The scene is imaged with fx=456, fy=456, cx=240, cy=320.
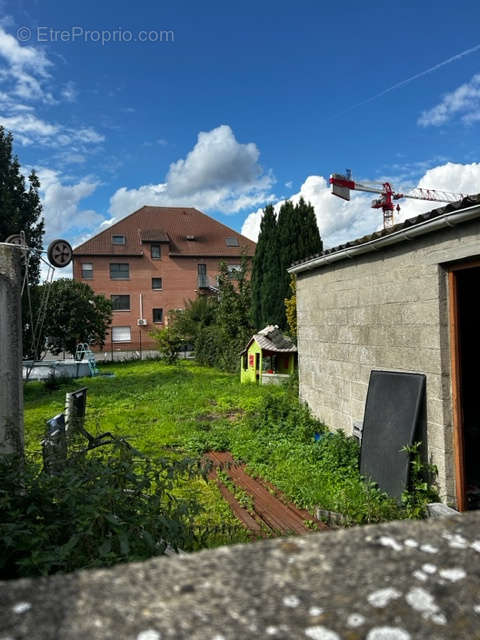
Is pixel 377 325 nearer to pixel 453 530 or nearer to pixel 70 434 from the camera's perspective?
pixel 70 434

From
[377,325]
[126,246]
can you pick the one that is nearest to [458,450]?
[377,325]

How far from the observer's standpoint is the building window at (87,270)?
1459 inches

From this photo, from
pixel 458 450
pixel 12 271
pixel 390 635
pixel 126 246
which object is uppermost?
pixel 126 246

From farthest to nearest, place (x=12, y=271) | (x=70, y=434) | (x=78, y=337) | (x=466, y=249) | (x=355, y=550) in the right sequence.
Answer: (x=78, y=337)
(x=466, y=249)
(x=12, y=271)
(x=70, y=434)
(x=355, y=550)

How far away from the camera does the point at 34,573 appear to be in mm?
1987

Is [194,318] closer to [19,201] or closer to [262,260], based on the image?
[262,260]

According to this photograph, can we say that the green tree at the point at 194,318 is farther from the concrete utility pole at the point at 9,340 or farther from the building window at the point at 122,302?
the concrete utility pole at the point at 9,340

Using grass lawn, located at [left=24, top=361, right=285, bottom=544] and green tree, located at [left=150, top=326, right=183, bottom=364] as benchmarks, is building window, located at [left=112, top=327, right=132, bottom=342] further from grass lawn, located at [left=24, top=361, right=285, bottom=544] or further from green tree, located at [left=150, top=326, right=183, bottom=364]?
grass lawn, located at [left=24, top=361, right=285, bottom=544]

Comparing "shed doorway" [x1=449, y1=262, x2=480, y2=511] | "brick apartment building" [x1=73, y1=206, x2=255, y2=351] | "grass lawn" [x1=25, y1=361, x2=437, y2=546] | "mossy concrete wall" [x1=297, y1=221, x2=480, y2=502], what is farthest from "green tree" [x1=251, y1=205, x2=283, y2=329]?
"brick apartment building" [x1=73, y1=206, x2=255, y2=351]

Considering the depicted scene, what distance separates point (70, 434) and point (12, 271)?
5.02 feet

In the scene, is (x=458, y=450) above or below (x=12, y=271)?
below

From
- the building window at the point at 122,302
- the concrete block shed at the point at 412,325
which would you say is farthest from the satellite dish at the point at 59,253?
the building window at the point at 122,302

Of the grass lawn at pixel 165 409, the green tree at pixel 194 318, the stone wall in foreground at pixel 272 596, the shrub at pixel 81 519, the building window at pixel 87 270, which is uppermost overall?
the building window at pixel 87 270

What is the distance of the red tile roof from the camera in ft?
125
